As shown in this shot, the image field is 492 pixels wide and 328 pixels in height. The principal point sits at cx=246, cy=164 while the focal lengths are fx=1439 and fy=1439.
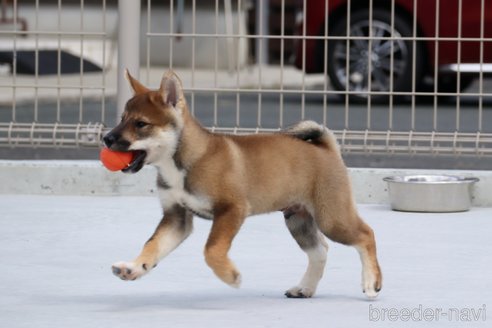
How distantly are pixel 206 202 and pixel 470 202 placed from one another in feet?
10.4

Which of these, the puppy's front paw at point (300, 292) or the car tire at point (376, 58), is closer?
the puppy's front paw at point (300, 292)

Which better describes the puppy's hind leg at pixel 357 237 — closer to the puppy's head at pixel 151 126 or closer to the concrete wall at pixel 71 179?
the puppy's head at pixel 151 126

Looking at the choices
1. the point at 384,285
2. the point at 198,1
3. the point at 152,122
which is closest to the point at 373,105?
the point at 384,285

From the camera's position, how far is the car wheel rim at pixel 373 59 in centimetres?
1143

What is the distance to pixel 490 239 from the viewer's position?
7.46 m

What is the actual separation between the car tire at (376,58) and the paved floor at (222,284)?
10.7 feet

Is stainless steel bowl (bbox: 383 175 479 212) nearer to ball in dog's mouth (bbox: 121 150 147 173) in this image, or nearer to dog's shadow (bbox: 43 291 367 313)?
dog's shadow (bbox: 43 291 367 313)

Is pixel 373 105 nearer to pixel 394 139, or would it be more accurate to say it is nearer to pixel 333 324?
pixel 394 139

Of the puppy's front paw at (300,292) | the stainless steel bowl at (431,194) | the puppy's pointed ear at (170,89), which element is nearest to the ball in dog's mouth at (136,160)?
the puppy's pointed ear at (170,89)

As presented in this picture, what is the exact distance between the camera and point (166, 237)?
5754 mm

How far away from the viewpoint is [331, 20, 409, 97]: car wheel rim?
450 inches

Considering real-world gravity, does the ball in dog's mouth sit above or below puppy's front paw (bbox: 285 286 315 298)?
above

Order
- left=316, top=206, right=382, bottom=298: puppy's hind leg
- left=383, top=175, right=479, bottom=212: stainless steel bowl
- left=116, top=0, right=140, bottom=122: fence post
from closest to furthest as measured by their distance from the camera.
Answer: left=316, top=206, right=382, bottom=298: puppy's hind leg → left=383, top=175, right=479, bottom=212: stainless steel bowl → left=116, top=0, right=140, bottom=122: fence post

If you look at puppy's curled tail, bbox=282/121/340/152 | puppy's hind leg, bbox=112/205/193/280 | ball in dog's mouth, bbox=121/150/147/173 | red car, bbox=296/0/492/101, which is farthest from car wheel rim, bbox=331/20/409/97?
ball in dog's mouth, bbox=121/150/147/173
